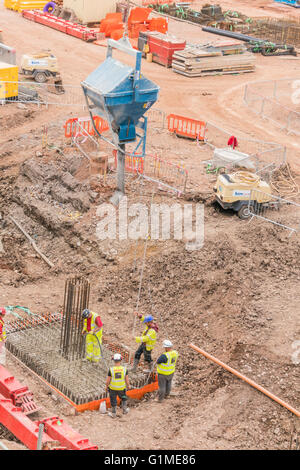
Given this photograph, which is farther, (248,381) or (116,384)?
(248,381)

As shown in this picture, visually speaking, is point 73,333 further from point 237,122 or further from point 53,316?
point 237,122

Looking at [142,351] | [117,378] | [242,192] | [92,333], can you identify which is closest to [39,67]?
[242,192]

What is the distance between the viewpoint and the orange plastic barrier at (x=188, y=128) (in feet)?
86.6

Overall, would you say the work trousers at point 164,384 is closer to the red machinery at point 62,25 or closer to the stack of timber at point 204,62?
the stack of timber at point 204,62

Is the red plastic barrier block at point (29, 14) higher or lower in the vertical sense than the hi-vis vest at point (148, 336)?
higher

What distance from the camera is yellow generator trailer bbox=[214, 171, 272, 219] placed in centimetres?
2028

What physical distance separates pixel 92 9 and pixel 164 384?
33.0 metres

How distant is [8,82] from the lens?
2959 cm

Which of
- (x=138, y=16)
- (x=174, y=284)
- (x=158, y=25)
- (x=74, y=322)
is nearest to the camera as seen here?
(x=74, y=322)

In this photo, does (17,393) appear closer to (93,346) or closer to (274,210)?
(93,346)

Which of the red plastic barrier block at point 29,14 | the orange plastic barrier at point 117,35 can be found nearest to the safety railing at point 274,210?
the orange plastic barrier at point 117,35

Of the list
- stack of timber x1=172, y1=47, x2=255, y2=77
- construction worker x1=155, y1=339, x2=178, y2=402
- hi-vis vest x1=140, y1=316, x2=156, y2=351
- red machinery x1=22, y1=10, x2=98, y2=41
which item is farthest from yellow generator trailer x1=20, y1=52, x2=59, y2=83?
construction worker x1=155, y1=339, x2=178, y2=402

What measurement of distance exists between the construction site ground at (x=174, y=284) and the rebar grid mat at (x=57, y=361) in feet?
0.98

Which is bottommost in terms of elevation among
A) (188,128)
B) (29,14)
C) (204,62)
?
(188,128)
